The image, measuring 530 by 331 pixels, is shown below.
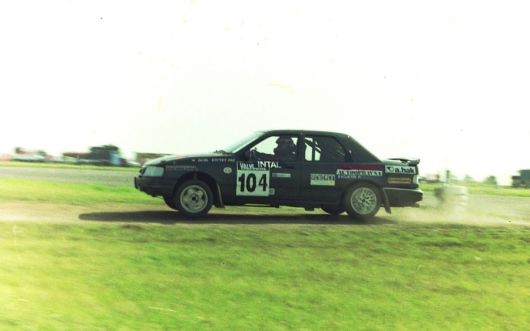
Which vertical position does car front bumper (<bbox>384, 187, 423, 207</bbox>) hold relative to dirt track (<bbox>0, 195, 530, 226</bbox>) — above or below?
above

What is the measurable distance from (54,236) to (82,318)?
2798mm

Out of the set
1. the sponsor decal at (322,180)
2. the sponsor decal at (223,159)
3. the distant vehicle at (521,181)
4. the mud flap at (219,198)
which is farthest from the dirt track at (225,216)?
the distant vehicle at (521,181)

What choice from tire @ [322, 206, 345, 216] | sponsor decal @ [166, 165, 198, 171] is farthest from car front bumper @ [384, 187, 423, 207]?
sponsor decal @ [166, 165, 198, 171]

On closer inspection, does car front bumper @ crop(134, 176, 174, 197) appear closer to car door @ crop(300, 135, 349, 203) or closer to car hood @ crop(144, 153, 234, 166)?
car hood @ crop(144, 153, 234, 166)

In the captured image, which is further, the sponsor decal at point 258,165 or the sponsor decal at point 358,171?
the sponsor decal at point 358,171

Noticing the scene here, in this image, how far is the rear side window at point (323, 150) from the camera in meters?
11.3

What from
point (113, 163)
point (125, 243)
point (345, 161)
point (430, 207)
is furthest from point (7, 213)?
point (113, 163)

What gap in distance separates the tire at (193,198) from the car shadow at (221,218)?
0.53ft

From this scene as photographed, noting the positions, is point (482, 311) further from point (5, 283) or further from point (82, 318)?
point (5, 283)

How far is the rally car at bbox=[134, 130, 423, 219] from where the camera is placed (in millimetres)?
10648

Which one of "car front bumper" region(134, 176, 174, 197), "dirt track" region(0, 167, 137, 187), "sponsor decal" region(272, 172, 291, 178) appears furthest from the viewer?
"dirt track" region(0, 167, 137, 187)

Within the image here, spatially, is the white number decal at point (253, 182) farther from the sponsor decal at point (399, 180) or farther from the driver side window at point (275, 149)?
the sponsor decal at point (399, 180)

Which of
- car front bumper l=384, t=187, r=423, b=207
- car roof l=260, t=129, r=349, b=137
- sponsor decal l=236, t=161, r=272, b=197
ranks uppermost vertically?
car roof l=260, t=129, r=349, b=137

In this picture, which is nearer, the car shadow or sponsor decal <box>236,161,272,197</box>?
the car shadow
